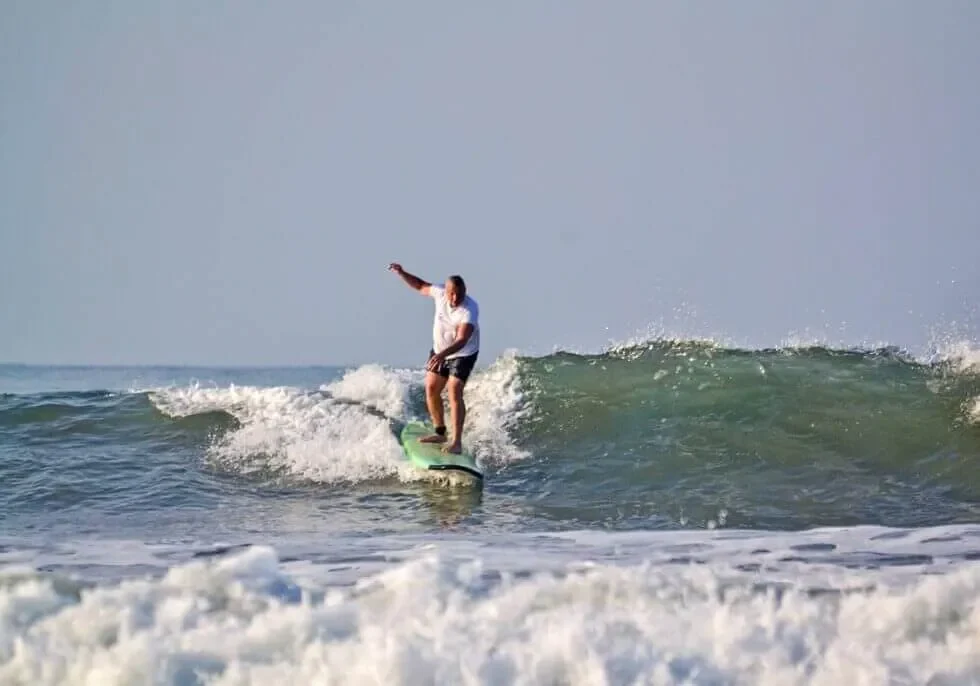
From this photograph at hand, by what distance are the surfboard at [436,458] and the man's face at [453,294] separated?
5.01ft

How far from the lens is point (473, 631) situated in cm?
448

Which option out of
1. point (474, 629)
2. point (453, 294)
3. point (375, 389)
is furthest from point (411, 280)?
point (474, 629)

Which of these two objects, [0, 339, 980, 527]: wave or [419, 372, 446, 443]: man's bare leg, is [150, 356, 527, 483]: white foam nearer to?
[0, 339, 980, 527]: wave

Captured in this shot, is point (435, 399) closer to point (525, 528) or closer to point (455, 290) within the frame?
point (455, 290)

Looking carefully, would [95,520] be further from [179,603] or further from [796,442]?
[796,442]

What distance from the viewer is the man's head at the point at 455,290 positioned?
10312 millimetres

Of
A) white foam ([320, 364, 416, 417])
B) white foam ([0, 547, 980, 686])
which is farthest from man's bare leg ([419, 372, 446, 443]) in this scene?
white foam ([0, 547, 980, 686])

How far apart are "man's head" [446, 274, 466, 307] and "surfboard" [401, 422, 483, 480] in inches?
60.8

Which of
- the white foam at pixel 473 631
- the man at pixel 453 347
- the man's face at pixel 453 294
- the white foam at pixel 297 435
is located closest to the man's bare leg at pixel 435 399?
the man at pixel 453 347

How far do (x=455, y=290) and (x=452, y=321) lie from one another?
0.34 metres

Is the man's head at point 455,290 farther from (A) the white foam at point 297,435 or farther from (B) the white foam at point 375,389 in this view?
(B) the white foam at point 375,389

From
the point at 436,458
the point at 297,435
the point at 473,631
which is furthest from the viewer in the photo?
the point at 297,435

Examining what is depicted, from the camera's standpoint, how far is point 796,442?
37.7ft

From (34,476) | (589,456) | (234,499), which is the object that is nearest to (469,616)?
(234,499)
